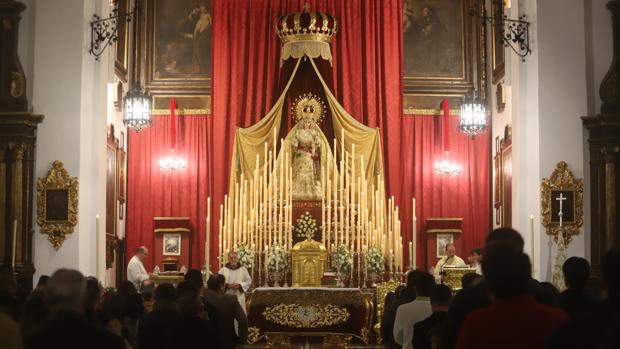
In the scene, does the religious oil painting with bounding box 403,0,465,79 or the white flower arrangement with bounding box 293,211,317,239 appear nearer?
the white flower arrangement with bounding box 293,211,317,239

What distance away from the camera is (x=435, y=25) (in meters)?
26.4

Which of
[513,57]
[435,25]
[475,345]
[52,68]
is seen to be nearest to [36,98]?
[52,68]

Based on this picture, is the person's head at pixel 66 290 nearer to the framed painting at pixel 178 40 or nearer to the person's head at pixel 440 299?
the person's head at pixel 440 299

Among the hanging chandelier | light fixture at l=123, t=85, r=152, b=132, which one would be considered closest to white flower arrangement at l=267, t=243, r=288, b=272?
light fixture at l=123, t=85, r=152, b=132

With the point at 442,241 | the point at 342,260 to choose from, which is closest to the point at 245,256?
the point at 342,260

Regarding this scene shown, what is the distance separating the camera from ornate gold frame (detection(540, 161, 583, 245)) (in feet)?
60.4

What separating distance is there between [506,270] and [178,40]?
22191 millimetres

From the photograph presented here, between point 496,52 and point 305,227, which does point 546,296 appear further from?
point 496,52

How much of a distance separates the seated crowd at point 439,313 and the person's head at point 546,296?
1 centimetres

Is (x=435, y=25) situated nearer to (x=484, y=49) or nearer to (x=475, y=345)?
(x=484, y=49)

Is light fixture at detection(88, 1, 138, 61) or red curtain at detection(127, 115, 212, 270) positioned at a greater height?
light fixture at detection(88, 1, 138, 61)

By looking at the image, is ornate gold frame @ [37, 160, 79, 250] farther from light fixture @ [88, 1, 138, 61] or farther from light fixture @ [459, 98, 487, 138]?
light fixture @ [459, 98, 487, 138]

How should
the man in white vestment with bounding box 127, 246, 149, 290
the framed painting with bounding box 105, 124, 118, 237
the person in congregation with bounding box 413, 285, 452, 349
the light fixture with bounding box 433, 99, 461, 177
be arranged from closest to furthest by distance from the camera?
the person in congregation with bounding box 413, 285, 452, 349 < the man in white vestment with bounding box 127, 246, 149, 290 < the framed painting with bounding box 105, 124, 118, 237 < the light fixture with bounding box 433, 99, 461, 177

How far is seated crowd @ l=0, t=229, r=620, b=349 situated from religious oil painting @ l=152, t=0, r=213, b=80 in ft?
53.1
